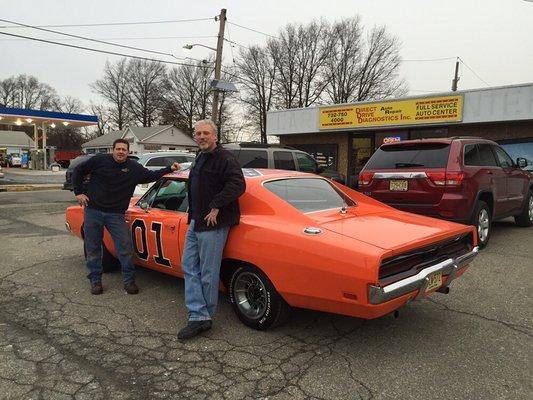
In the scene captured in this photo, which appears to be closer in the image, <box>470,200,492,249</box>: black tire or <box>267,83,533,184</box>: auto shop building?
<box>470,200,492,249</box>: black tire

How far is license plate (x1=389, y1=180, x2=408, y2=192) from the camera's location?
264 inches

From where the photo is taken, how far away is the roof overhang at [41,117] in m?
33.3

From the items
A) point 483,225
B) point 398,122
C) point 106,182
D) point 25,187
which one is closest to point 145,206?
point 106,182

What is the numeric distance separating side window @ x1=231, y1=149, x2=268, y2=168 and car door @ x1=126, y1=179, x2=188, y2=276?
4.84 meters

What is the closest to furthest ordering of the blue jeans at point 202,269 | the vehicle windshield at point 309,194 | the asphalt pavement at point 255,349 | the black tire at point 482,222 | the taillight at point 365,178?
the asphalt pavement at point 255,349 → the blue jeans at point 202,269 → the vehicle windshield at point 309,194 → the black tire at point 482,222 → the taillight at point 365,178

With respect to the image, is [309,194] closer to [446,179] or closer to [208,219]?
[208,219]

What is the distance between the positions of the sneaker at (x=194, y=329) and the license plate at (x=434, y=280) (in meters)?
1.79

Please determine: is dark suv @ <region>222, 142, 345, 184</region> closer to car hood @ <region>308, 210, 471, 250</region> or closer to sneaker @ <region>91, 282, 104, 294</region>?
sneaker @ <region>91, 282, 104, 294</region>

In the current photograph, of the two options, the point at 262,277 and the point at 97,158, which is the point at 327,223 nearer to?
the point at 262,277

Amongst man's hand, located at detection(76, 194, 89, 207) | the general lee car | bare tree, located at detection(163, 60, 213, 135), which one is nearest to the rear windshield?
the general lee car

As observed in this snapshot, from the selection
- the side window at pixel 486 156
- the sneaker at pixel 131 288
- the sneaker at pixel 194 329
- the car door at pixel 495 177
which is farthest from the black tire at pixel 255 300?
the side window at pixel 486 156

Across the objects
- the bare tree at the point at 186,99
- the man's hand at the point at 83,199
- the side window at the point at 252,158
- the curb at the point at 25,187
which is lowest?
the curb at the point at 25,187

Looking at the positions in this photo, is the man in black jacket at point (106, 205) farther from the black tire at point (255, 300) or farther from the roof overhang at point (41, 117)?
the roof overhang at point (41, 117)

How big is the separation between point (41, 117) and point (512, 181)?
35.7 meters
